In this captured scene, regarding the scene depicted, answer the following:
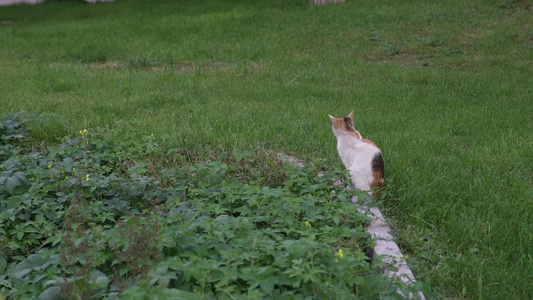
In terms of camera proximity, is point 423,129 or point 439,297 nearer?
point 439,297

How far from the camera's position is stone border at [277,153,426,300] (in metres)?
2.85

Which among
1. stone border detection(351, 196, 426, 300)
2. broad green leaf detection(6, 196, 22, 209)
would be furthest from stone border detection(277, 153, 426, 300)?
broad green leaf detection(6, 196, 22, 209)

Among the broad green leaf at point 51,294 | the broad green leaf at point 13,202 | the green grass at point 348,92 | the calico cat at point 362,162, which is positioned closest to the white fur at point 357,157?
the calico cat at point 362,162

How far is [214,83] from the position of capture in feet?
27.3

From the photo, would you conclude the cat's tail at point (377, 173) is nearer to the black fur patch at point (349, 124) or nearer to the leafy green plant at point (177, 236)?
the leafy green plant at point (177, 236)

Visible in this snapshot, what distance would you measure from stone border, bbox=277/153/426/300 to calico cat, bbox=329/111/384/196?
122 mm

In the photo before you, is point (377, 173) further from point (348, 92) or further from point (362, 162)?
point (348, 92)

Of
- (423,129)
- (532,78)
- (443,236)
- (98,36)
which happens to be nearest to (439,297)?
(443,236)

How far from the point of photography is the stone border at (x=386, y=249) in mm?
2850

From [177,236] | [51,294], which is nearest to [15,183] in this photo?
[51,294]

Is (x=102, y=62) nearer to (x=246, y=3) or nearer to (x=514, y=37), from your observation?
(x=246, y=3)

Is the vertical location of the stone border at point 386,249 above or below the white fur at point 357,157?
below

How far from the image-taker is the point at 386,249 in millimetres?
3275

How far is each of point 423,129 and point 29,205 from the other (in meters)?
3.98
